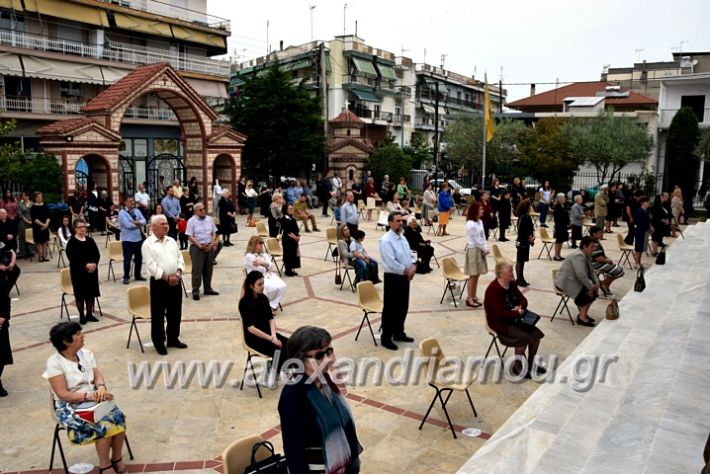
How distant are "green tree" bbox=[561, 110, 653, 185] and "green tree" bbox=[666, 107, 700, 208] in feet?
8.33

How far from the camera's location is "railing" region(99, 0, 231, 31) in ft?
112

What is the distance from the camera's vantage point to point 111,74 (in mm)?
32125

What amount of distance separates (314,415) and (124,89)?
1929cm

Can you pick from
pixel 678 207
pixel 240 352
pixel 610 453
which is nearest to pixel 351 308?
pixel 240 352

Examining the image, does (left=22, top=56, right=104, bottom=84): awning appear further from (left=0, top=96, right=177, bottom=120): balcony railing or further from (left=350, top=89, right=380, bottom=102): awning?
(left=350, top=89, right=380, bottom=102): awning

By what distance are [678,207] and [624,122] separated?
11669 mm

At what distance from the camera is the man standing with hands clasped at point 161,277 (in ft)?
26.0

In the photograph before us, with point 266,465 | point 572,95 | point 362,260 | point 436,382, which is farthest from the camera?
point 572,95

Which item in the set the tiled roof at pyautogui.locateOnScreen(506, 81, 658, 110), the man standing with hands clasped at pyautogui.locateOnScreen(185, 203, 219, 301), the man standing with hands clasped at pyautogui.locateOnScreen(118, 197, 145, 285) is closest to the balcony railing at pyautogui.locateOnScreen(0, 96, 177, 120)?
the man standing with hands clasped at pyautogui.locateOnScreen(118, 197, 145, 285)

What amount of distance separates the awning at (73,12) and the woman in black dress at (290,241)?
23.7 meters

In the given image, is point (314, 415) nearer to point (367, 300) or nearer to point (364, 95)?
point (367, 300)

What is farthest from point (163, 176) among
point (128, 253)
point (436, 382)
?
point (436, 382)

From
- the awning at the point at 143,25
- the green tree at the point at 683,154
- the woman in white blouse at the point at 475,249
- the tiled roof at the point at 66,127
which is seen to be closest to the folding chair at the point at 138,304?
the woman in white blouse at the point at 475,249

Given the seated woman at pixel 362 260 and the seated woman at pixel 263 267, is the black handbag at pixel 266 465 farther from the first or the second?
the seated woman at pixel 362 260
